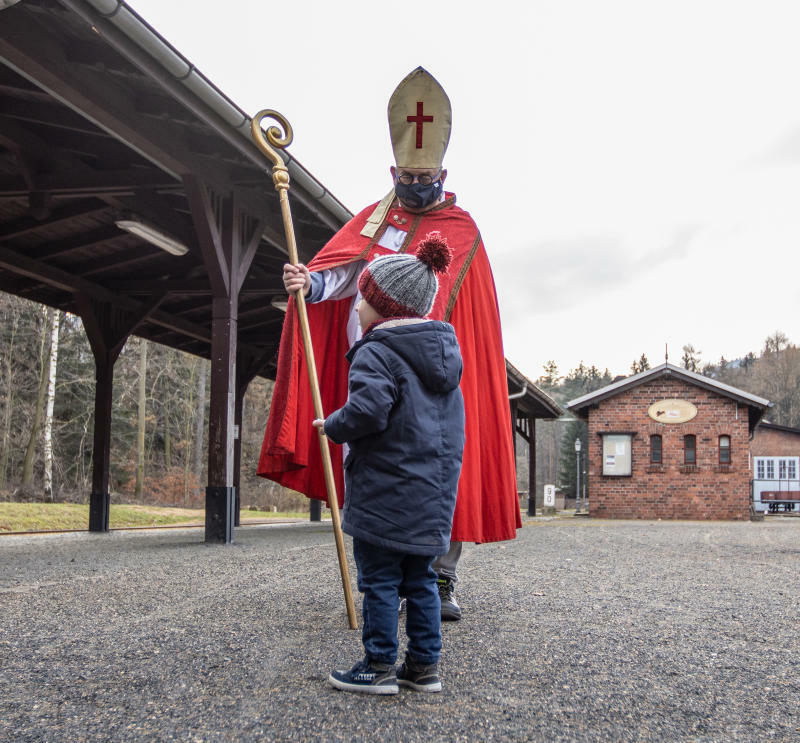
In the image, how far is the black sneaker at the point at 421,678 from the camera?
7.38 ft

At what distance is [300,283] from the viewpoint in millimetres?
3127

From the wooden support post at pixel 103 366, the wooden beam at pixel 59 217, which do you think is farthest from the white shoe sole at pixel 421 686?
the wooden support post at pixel 103 366

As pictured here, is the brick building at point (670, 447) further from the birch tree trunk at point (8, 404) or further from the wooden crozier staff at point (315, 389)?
the wooden crozier staff at point (315, 389)

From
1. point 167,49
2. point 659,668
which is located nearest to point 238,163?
point 167,49

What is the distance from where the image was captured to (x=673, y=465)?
21.3 metres

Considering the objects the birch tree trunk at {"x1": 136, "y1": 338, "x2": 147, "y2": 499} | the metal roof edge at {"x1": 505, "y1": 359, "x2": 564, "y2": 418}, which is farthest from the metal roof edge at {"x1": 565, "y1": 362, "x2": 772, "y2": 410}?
the birch tree trunk at {"x1": 136, "y1": 338, "x2": 147, "y2": 499}

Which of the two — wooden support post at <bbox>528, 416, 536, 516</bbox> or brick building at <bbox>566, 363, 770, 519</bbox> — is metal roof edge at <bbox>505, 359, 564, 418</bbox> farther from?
brick building at <bbox>566, 363, 770, 519</bbox>

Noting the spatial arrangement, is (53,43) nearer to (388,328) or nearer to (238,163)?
(238,163)

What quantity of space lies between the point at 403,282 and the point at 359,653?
1.28 m

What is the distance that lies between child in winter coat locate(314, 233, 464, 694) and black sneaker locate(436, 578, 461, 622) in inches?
38.4

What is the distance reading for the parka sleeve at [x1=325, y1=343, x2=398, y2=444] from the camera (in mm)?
2244

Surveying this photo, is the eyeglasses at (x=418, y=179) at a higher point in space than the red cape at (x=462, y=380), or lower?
higher

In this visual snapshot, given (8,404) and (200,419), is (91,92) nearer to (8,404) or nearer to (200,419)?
(8,404)

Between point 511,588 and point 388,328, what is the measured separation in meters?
2.55
